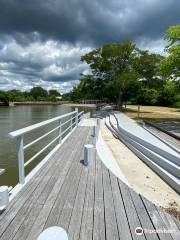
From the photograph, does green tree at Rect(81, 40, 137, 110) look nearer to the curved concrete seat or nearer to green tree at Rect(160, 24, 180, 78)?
green tree at Rect(160, 24, 180, 78)

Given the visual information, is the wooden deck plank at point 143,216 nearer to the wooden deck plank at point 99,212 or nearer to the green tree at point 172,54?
the wooden deck plank at point 99,212

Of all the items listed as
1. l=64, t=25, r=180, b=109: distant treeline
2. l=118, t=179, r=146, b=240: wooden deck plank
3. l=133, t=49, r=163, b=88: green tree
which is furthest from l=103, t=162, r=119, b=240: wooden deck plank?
l=133, t=49, r=163, b=88: green tree

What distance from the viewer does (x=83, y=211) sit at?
2406 mm

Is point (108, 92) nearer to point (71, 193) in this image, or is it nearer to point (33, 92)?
point (71, 193)

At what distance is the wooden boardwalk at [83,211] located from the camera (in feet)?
6.71

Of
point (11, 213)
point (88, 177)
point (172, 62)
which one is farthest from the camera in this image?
point (172, 62)

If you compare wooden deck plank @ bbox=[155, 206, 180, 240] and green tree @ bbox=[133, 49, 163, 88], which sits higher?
green tree @ bbox=[133, 49, 163, 88]

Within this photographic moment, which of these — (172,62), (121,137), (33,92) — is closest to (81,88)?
(172,62)

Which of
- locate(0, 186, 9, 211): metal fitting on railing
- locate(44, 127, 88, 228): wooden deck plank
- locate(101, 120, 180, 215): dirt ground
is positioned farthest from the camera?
locate(101, 120, 180, 215): dirt ground

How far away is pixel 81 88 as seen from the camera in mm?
23797

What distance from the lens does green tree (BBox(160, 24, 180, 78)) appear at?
1043 centimetres

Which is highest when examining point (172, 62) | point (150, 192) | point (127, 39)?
point (127, 39)

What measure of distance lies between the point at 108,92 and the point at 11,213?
69.0 ft

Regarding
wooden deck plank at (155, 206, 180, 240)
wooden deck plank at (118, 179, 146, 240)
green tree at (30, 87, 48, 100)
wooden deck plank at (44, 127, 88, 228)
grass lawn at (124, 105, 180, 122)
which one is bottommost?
grass lawn at (124, 105, 180, 122)
